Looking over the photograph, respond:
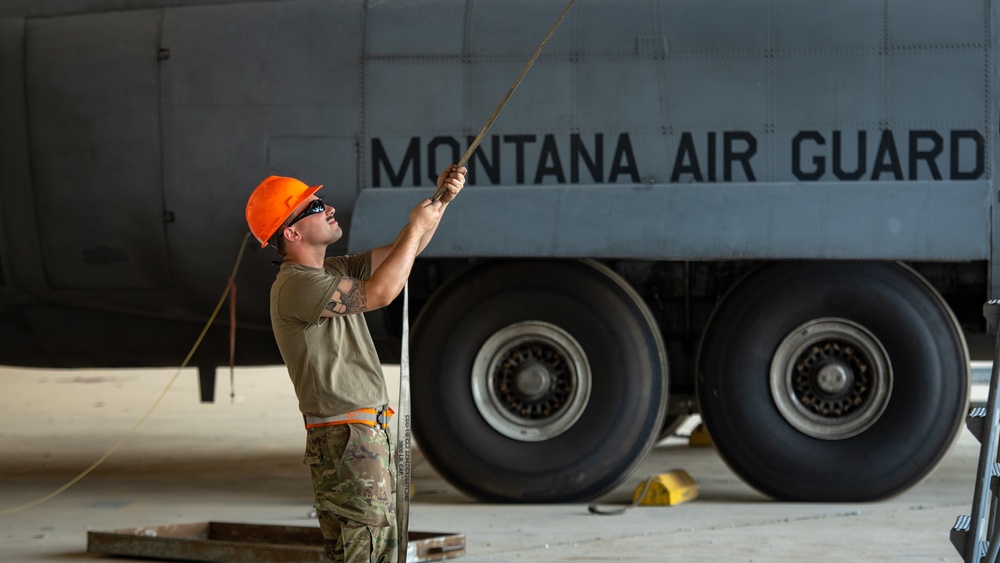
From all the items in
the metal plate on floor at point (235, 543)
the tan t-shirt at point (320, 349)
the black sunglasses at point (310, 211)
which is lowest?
the metal plate on floor at point (235, 543)

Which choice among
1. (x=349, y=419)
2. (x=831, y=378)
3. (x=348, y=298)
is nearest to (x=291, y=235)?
(x=348, y=298)

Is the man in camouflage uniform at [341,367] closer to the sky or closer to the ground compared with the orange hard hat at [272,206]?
closer to the ground

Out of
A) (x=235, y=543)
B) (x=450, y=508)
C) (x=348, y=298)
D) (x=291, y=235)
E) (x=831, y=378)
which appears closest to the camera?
(x=348, y=298)

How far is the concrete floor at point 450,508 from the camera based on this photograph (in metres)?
6.39

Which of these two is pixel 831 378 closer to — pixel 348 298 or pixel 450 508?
pixel 450 508

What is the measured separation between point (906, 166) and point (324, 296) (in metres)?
4.37

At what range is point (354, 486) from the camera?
4285 millimetres

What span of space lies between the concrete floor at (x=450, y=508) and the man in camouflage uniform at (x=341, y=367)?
1.93 m

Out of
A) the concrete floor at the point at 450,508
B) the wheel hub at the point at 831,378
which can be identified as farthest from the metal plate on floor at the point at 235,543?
the wheel hub at the point at 831,378

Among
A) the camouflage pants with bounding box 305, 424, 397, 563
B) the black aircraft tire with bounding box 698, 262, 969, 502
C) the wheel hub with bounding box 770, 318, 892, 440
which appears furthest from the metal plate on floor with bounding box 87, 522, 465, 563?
the wheel hub with bounding box 770, 318, 892, 440

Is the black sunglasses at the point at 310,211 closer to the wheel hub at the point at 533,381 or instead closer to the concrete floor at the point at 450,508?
the concrete floor at the point at 450,508

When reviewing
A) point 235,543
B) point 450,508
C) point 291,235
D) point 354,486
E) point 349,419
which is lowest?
point 450,508

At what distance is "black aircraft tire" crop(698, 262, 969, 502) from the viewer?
752 cm

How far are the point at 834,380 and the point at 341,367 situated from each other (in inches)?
159
